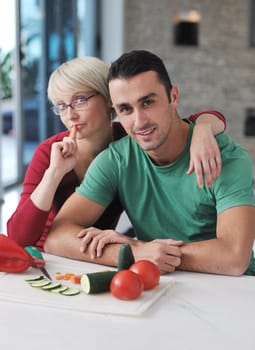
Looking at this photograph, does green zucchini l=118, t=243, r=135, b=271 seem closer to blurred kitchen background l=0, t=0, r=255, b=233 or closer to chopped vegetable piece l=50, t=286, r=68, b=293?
chopped vegetable piece l=50, t=286, r=68, b=293

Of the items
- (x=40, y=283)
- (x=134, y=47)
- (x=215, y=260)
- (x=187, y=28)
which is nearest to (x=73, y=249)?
(x=40, y=283)

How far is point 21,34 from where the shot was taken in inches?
219

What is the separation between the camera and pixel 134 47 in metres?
7.70

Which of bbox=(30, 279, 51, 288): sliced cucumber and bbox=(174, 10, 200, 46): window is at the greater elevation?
bbox=(174, 10, 200, 46): window

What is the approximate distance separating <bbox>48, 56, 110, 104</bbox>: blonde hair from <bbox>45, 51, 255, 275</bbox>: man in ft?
0.60

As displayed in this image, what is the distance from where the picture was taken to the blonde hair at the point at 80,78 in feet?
5.47

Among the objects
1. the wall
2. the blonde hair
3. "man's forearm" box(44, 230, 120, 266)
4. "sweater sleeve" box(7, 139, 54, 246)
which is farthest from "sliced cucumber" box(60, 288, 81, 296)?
the wall

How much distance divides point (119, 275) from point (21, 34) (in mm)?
4775

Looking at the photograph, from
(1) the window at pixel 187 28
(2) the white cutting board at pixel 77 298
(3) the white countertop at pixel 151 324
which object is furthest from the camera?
(1) the window at pixel 187 28

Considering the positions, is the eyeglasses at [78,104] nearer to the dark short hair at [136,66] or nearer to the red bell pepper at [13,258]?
the dark short hair at [136,66]

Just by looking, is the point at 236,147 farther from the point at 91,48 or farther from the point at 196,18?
the point at 196,18

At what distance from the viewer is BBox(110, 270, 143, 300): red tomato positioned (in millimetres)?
1105

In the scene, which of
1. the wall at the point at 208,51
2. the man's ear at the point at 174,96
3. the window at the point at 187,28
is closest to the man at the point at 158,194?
the man's ear at the point at 174,96

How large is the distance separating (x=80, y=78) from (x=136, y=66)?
26cm
